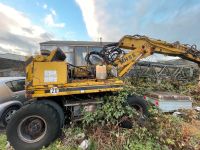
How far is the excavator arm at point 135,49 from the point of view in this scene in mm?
6457

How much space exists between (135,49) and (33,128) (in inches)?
156

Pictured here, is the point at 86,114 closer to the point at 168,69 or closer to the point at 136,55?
the point at 136,55

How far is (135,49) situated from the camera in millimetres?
6734

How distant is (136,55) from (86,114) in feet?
8.92

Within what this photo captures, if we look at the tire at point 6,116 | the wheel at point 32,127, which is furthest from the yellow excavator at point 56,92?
the tire at point 6,116

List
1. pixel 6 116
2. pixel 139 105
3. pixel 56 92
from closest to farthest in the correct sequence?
pixel 56 92 → pixel 139 105 → pixel 6 116

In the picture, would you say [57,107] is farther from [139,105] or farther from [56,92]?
[139,105]

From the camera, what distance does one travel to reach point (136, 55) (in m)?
6.66

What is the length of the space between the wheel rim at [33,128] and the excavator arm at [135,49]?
8.50ft

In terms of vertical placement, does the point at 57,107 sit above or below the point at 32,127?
above

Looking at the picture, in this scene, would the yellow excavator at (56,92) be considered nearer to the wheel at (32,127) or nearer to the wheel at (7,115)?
the wheel at (32,127)

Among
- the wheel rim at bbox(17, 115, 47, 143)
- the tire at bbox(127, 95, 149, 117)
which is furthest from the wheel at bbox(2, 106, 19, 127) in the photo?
the tire at bbox(127, 95, 149, 117)

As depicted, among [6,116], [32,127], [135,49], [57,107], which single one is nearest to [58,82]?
[57,107]

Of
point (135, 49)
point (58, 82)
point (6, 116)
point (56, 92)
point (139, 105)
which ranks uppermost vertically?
point (135, 49)
